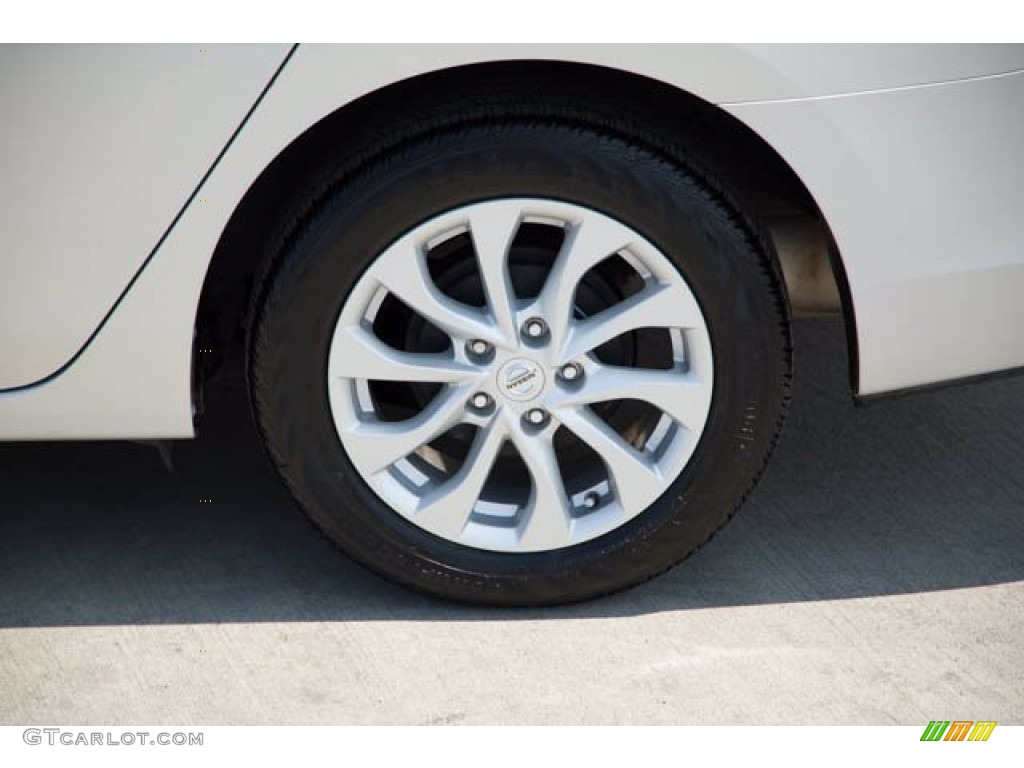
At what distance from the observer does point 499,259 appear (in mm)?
2727

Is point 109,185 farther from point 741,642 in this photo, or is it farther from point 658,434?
point 741,642

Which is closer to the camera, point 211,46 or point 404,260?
point 211,46

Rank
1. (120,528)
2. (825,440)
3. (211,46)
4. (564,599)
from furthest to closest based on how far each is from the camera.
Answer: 1. (825,440)
2. (120,528)
3. (564,599)
4. (211,46)

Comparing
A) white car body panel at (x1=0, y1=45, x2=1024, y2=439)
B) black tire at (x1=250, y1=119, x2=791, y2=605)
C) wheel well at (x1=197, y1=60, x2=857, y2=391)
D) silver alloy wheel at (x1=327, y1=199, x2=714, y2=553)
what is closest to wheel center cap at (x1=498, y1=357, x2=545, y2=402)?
silver alloy wheel at (x1=327, y1=199, x2=714, y2=553)

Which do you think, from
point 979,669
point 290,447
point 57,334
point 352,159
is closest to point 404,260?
point 352,159

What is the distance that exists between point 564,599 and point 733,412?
1.48 feet

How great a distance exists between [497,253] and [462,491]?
0.42 meters

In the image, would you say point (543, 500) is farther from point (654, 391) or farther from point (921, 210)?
point (921, 210)

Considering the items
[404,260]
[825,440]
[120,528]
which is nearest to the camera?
[404,260]

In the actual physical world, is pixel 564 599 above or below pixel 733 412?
below

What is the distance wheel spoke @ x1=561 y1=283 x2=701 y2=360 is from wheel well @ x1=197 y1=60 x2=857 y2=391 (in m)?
0.17


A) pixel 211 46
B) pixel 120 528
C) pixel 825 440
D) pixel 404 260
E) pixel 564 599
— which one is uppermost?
pixel 211 46

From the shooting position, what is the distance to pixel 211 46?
2518 millimetres
